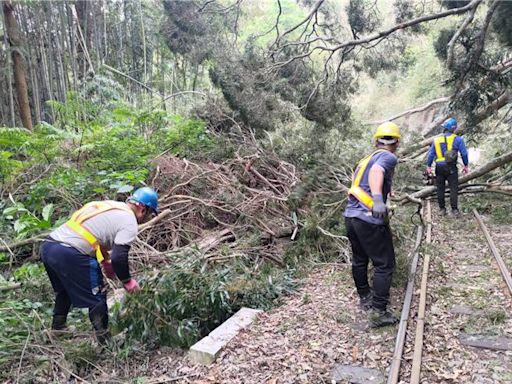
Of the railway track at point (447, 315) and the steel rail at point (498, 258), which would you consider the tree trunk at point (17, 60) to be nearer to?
the railway track at point (447, 315)

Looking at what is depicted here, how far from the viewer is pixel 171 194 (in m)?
8.27

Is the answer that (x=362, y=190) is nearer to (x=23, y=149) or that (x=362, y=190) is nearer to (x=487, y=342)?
(x=487, y=342)

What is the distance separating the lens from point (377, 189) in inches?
171

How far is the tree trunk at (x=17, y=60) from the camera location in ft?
42.4

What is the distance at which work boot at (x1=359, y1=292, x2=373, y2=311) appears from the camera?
4.84m

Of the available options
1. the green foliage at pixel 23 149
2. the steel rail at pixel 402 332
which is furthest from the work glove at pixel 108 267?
the green foliage at pixel 23 149

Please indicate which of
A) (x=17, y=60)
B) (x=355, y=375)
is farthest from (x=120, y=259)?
(x=17, y=60)

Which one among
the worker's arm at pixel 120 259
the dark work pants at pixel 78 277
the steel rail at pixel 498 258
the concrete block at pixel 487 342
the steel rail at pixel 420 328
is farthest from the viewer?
the steel rail at pixel 498 258

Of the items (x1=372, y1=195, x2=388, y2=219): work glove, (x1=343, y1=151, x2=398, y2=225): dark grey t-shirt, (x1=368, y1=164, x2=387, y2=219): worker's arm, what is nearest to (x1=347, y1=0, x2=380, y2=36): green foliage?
(x1=343, y1=151, x2=398, y2=225): dark grey t-shirt

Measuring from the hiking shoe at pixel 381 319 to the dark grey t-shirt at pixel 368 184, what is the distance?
3.08 feet

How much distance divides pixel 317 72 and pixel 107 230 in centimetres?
946

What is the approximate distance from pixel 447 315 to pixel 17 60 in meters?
13.7

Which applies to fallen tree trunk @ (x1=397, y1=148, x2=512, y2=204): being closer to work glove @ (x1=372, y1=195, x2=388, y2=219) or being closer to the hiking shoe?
the hiking shoe

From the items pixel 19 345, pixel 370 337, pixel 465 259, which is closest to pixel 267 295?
pixel 370 337
